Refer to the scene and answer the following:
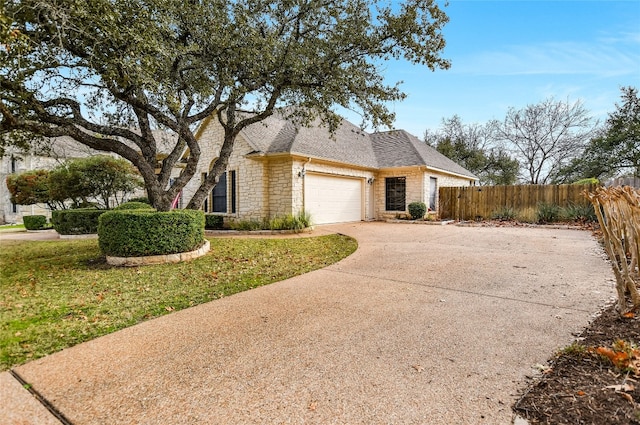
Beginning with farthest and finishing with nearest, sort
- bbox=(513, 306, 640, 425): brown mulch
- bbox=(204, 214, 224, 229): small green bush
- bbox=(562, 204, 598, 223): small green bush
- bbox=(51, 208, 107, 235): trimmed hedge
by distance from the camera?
bbox=(204, 214, 224, 229): small green bush → bbox=(562, 204, 598, 223): small green bush → bbox=(51, 208, 107, 235): trimmed hedge → bbox=(513, 306, 640, 425): brown mulch

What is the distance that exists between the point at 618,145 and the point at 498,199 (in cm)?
1247

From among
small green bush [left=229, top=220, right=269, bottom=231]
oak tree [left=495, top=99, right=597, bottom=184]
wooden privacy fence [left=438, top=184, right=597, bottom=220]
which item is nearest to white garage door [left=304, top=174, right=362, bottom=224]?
small green bush [left=229, top=220, right=269, bottom=231]

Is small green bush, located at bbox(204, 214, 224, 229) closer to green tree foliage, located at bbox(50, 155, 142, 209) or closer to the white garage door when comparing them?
the white garage door

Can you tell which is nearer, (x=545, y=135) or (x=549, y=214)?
(x=549, y=214)

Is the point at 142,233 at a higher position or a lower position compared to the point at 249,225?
higher

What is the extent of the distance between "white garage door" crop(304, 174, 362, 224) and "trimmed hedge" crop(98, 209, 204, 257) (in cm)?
659

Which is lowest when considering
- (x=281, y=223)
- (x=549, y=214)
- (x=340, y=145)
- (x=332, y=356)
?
(x=332, y=356)

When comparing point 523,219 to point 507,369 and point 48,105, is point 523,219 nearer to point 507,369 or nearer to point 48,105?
point 507,369

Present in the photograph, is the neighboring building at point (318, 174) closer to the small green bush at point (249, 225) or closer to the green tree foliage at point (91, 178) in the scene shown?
the small green bush at point (249, 225)

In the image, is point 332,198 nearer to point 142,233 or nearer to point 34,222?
point 142,233

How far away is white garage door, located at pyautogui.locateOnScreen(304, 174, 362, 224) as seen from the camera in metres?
13.5

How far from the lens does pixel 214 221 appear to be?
1377 centimetres

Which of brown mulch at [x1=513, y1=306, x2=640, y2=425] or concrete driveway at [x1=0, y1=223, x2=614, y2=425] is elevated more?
brown mulch at [x1=513, y1=306, x2=640, y2=425]


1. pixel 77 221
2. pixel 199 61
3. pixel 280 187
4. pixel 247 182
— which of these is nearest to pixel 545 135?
pixel 280 187
